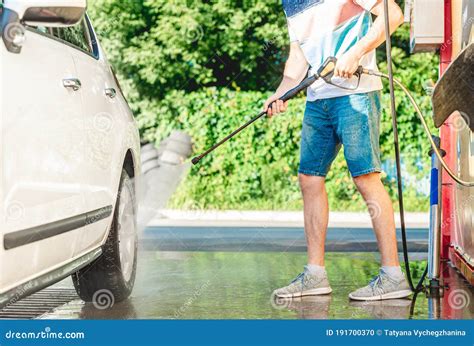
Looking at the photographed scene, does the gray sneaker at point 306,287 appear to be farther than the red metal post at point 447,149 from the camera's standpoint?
No

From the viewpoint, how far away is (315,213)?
5.12m

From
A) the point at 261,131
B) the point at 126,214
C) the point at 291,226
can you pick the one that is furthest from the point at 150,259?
the point at 261,131

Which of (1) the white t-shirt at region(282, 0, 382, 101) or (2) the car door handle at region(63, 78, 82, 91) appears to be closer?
(2) the car door handle at region(63, 78, 82, 91)

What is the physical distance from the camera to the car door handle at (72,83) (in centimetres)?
397

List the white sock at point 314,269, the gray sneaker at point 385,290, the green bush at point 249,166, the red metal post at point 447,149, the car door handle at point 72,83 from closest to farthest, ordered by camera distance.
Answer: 1. the car door handle at point 72,83
2. the gray sneaker at point 385,290
3. the white sock at point 314,269
4. the red metal post at point 447,149
5. the green bush at point 249,166

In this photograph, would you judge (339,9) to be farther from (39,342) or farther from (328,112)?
(39,342)

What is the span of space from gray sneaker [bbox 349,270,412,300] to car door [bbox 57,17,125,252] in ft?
4.29

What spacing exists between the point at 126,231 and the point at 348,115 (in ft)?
4.41
